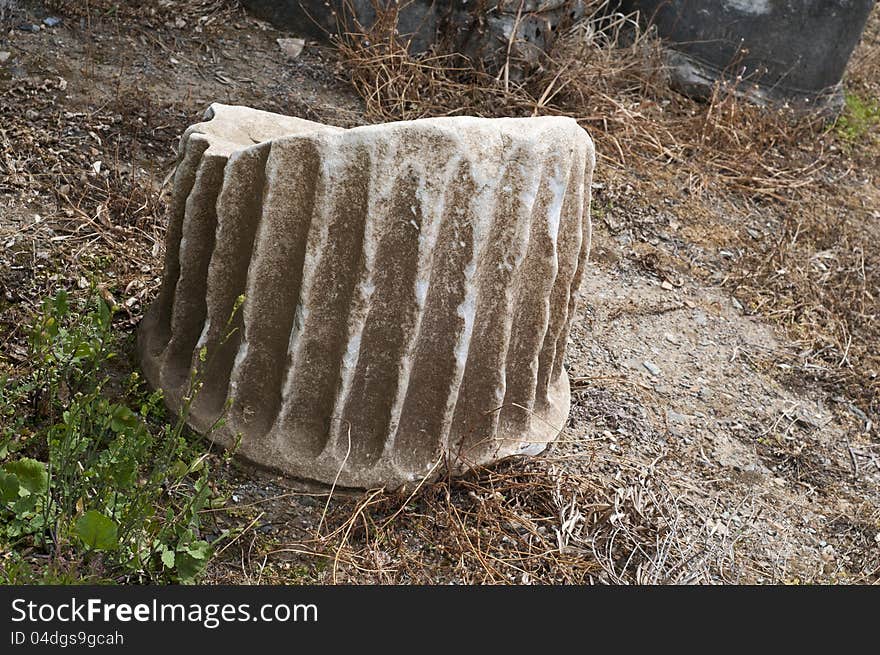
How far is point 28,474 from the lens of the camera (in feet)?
9.12

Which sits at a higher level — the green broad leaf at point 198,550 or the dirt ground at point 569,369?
the green broad leaf at point 198,550

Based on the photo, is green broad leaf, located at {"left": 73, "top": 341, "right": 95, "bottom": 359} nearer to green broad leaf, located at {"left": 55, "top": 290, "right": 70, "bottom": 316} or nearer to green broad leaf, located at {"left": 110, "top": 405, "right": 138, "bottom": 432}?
green broad leaf, located at {"left": 55, "top": 290, "right": 70, "bottom": 316}

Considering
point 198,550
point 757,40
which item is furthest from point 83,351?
point 757,40

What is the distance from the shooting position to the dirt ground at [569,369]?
10.4ft

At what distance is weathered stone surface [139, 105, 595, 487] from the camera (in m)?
2.77

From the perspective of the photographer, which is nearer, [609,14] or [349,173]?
[349,173]

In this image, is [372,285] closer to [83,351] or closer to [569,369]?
[83,351]

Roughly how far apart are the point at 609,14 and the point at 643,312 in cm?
284

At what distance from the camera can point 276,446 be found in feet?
10.3

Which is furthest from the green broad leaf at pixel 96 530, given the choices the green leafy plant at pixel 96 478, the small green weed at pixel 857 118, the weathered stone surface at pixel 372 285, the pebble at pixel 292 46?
the small green weed at pixel 857 118

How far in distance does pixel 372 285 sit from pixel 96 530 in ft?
3.10

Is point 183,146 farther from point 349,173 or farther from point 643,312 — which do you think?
point 643,312

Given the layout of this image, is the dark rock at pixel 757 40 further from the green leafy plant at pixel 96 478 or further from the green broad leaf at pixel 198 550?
the green broad leaf at pixel 198 550

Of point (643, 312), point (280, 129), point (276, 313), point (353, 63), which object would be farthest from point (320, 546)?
point (353, 63)
